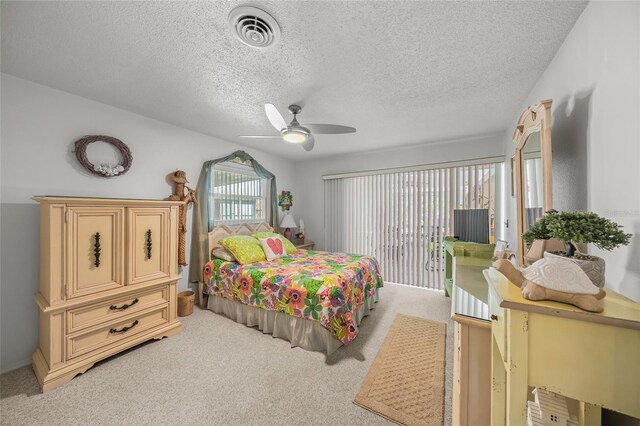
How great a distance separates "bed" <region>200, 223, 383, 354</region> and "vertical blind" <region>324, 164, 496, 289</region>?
1092mm

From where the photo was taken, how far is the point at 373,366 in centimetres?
201

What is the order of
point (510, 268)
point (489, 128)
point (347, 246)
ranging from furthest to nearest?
point (347, 246) → point (489, 128) → point (510, 268)

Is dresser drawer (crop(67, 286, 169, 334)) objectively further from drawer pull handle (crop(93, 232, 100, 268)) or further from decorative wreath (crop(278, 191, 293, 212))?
decorative wreath (crop(278, 191, 293, 212))

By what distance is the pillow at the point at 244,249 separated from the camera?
10.1 feet

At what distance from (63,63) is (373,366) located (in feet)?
11.6

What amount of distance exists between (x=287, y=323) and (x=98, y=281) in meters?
1.78

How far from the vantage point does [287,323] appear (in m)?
2.43

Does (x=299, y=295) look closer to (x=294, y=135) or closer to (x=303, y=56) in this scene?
(x=294, y=135)

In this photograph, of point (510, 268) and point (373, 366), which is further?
point (373, 366)

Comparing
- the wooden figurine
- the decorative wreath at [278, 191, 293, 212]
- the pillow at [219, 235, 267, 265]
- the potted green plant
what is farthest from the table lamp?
the potted green plant

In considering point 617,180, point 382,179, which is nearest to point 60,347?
point 617,180

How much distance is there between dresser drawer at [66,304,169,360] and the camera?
191 centimetres

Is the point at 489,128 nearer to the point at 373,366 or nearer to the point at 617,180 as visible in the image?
the point at 617,180

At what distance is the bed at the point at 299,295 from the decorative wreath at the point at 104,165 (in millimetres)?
1325
